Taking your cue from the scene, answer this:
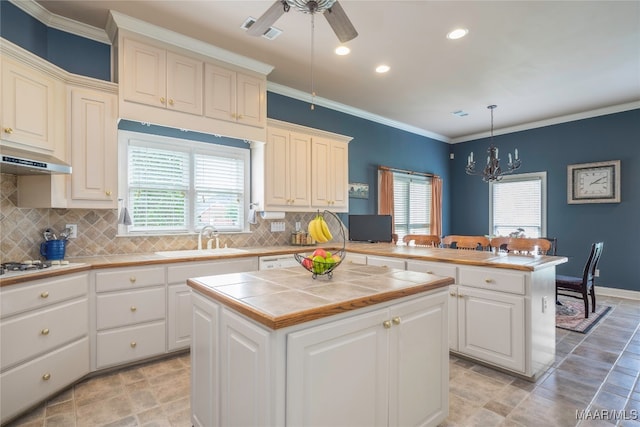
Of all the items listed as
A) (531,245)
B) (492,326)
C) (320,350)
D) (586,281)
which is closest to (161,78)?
(320,350)

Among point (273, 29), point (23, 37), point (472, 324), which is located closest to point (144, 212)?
point (23, 37)

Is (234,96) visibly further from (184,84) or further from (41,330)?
(41,330)

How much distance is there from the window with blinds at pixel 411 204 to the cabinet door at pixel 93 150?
4415 mm

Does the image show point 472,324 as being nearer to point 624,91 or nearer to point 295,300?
point 295,300

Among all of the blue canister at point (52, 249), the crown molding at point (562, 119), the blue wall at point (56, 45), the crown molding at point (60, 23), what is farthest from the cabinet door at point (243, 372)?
the crown molding at point (562, 119)

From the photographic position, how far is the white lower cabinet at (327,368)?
1240 millimetres

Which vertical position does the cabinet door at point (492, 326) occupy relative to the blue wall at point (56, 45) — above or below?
below

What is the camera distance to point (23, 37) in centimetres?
257

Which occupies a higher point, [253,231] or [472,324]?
[253,231]

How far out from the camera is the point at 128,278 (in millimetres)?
2684

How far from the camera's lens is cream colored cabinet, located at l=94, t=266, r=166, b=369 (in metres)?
2.58

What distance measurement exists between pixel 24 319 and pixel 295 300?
1.91 meters

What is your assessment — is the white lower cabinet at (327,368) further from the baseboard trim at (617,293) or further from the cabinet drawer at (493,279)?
the baseboard trim at (617,293)

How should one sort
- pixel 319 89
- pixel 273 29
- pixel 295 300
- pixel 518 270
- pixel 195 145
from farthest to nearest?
pixel 319 89
pixel 195 145
pixel 273 29
pixel 518 270
pixel 295 300
